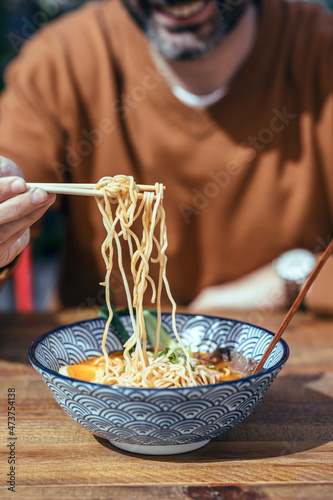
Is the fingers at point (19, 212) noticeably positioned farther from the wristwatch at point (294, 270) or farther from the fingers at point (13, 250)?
the wristwatch at point (294, 270)

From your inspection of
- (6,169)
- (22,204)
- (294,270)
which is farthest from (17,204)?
(294,270)

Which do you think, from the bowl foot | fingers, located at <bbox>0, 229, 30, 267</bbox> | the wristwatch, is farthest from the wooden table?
the wristwatch

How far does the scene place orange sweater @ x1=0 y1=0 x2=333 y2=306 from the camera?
84.2 inches

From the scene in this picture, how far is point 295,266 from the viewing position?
1924 millimetres

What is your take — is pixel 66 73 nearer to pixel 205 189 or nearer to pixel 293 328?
pixel 205 189

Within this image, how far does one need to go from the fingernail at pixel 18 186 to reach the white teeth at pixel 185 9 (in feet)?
4.37

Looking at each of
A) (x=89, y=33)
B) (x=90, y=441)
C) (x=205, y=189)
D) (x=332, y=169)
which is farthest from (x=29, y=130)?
(x=90, y=441)

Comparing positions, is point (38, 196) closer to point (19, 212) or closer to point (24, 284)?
point (19, 212)

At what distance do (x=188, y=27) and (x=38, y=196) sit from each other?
1348 mm

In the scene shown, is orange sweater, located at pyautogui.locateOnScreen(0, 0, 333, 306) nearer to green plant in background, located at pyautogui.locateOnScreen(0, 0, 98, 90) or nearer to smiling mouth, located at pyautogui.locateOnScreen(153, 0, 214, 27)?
smiling mouth, located at pyautogui.locateOnScreen(153, 0, 214, 27)

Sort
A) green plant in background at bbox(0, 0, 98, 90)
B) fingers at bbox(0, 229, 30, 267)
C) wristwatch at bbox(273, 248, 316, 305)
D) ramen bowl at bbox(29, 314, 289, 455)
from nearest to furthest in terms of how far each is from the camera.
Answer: ramen bowl at bbox(29, 314, 289, 455) → fingers at bbox(0, 229, 30, 267) → wristwatch at bbox(273, 248, 316, 305) → green plant in background at bbox(0, 0, 98, 90)

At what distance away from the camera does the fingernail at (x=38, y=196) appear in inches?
37.3

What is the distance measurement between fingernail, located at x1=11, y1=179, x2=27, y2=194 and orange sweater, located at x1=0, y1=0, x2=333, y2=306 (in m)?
1.16

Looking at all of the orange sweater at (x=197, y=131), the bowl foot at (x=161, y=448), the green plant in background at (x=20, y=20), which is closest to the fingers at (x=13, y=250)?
the bowl foot at (x=161, y=448)
